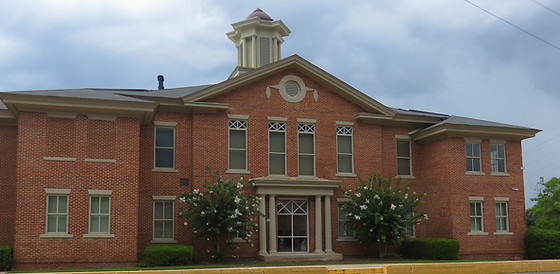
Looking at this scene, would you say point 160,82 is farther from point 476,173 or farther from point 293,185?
point 476,173

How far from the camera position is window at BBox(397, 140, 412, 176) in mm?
31781

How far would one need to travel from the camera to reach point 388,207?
28.0 m

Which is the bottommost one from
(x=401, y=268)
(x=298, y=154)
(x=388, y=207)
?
(x=401, y=268)

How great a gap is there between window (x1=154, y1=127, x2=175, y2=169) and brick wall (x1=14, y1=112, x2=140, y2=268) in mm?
2431

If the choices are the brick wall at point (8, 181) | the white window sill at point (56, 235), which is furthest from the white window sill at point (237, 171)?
the brick wall at point (8, 181)

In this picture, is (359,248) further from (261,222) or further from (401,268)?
(401,268)

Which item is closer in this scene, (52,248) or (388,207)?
(52,248)

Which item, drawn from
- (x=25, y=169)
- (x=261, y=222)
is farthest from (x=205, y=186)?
(x=25, y=169)

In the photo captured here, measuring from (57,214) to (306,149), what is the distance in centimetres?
1133

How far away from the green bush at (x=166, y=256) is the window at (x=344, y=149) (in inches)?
351

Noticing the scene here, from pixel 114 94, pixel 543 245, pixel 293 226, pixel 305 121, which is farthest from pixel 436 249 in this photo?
pixel 114 94

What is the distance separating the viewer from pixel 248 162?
2847 centimetres

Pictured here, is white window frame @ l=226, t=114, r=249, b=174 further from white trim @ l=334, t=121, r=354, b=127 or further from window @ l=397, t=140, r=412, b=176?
window @ l=397, t=140, r=412, b=176

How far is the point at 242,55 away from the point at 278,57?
2.27m
